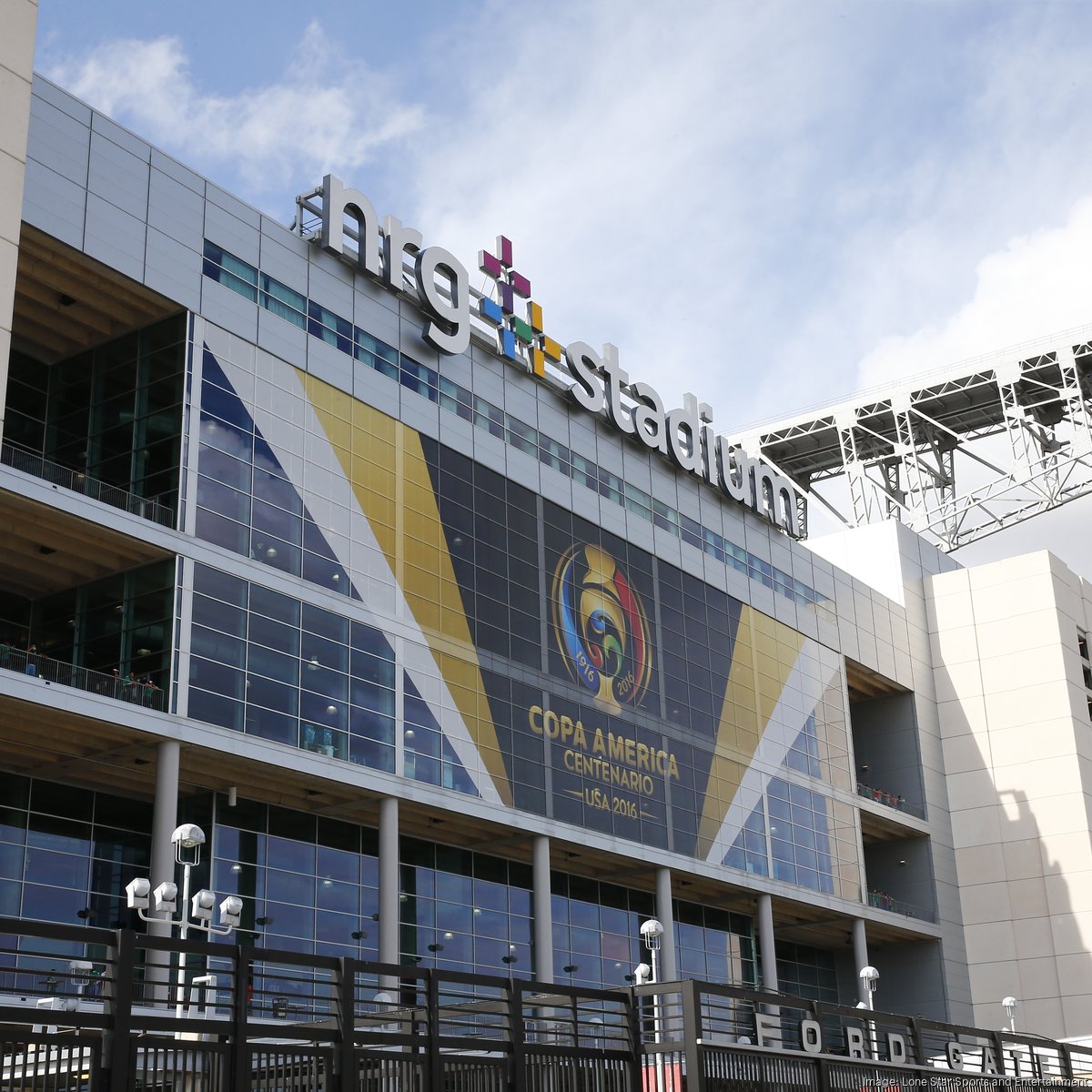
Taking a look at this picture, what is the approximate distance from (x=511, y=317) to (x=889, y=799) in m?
35.3

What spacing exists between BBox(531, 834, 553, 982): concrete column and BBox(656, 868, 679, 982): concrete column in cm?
597

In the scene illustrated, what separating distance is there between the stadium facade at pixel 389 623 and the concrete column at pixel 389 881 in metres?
0.12

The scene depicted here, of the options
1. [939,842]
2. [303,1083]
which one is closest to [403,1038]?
[303,1083]

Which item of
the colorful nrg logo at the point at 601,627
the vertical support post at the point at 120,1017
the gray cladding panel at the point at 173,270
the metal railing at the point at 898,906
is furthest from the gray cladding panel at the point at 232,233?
the metal railing at the point at 898,906

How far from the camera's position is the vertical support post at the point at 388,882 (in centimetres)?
4681

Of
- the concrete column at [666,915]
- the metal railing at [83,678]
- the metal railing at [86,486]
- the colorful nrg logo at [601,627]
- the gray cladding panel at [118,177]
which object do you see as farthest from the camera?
the concrete column at [666,915]

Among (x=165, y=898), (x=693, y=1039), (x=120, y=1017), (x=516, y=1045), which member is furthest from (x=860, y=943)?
(x=120, y=1017)

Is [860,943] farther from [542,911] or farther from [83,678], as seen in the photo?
[83,678]

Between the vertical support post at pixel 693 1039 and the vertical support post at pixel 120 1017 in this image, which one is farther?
the vertical support post at pixel 693 1039

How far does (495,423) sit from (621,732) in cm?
1312

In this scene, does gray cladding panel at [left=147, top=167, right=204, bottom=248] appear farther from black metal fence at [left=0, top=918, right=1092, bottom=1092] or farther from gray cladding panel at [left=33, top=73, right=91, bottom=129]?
black metal fence at [left=0, top=918, right=1092, bottom=1092]

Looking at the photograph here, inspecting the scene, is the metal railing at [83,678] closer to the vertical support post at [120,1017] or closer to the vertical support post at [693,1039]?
the vertical support post at [693,1039]

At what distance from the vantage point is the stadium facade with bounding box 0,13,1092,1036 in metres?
44.0

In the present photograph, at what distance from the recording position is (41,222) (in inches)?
1656
